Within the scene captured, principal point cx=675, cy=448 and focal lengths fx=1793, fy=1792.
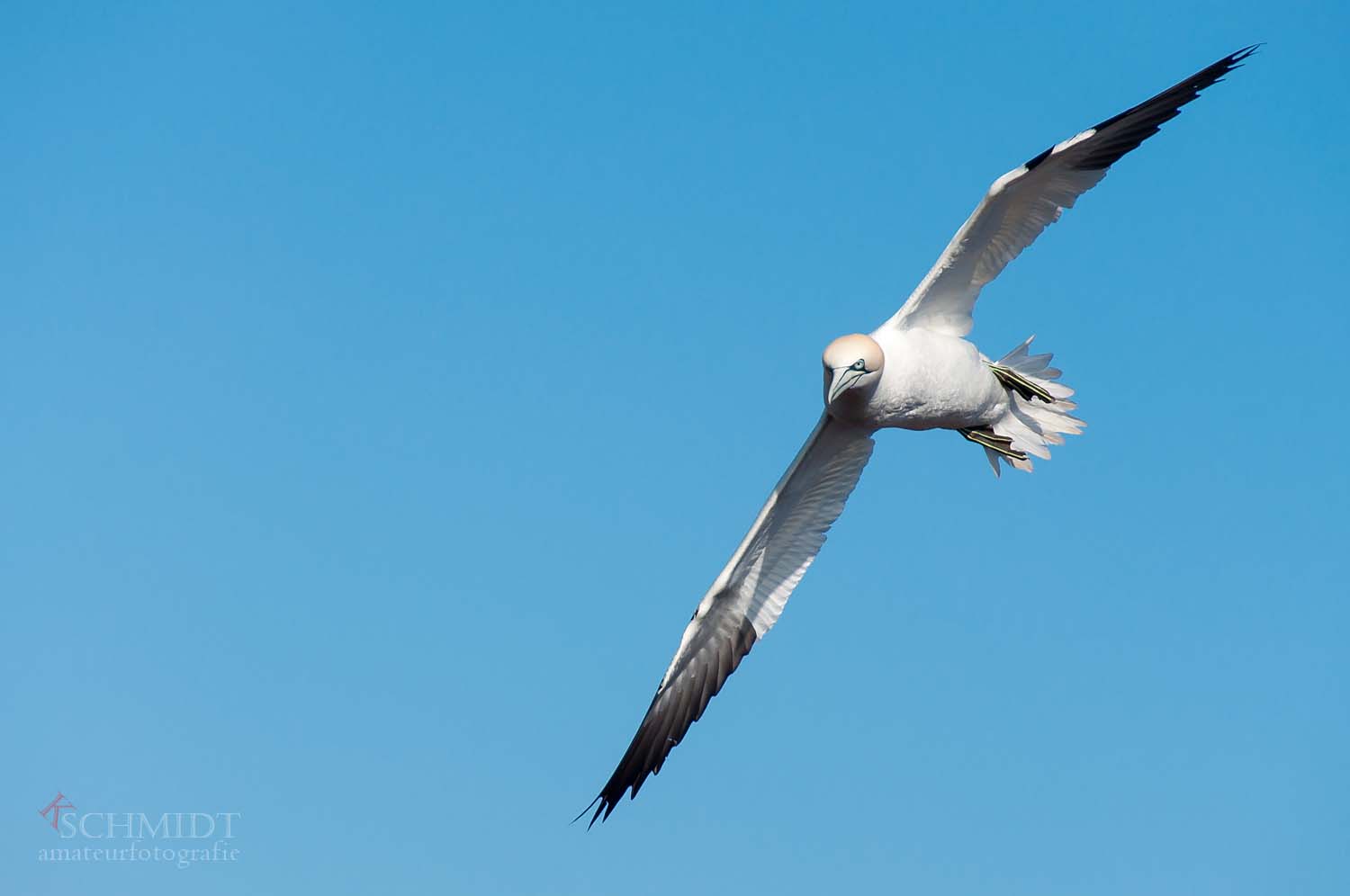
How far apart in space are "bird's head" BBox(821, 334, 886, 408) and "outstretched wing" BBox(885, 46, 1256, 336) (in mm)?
672

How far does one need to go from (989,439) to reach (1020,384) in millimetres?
520

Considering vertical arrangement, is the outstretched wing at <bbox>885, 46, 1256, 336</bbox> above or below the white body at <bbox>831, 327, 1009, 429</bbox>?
above

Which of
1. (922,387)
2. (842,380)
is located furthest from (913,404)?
(842,380)

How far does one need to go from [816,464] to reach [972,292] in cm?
187

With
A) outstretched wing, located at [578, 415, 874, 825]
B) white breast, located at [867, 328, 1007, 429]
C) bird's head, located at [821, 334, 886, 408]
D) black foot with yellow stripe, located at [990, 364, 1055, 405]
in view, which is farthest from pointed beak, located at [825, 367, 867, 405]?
black foot with yellow stripe, located at [990, 364, 1055, 405]

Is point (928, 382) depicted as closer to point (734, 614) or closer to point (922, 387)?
point (922, 387)

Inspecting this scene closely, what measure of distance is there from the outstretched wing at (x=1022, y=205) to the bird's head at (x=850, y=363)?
672mm

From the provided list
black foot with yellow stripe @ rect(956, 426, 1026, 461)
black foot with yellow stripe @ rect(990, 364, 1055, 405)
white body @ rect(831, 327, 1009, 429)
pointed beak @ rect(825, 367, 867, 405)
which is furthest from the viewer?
black foot with yellow stripe @ rect(956, 426, 1026, 461)

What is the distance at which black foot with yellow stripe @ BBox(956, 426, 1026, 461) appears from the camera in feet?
49.0

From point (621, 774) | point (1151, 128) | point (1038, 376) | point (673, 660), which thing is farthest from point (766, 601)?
A: point (1151, 128)

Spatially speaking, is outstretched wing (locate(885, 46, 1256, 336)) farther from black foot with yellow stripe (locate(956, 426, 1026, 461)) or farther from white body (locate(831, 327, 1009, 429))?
black foot with yellow stripe (locate(956, 426, 1026, 461))

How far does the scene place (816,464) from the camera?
1466 cm

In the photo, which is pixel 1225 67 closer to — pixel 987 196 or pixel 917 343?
pixel 987 196

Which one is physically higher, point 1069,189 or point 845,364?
point 1069,189
